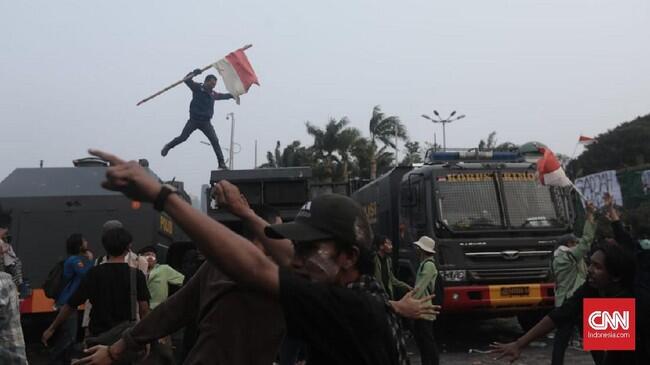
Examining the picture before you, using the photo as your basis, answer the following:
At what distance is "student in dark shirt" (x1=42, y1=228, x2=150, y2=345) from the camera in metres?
4.11

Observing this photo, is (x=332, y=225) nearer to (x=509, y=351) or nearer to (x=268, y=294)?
(x=268, y=294)

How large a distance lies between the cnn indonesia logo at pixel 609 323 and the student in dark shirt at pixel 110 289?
3.14 m

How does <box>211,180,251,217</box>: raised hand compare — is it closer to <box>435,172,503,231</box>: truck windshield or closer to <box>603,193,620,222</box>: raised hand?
<box>603,193,620,222</box>: raised hand

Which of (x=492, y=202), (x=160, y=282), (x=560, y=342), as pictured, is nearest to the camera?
(x=160, y=282)

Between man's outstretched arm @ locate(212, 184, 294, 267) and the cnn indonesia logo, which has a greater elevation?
man's outstretched arm @ locate(212, 184, 294, 267)

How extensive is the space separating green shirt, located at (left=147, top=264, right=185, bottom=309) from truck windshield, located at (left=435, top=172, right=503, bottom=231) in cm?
452

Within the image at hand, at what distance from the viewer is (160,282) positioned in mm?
5723

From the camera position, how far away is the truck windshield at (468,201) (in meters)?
8.91

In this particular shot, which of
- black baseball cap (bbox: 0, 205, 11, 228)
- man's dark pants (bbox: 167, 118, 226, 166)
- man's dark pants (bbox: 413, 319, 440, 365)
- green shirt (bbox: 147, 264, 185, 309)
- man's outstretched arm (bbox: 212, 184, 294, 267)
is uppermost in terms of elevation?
man's dark pants (bbox: 167, 118, 226, 166)

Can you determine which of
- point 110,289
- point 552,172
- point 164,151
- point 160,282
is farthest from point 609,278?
point 164,151

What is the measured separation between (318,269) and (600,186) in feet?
72.7

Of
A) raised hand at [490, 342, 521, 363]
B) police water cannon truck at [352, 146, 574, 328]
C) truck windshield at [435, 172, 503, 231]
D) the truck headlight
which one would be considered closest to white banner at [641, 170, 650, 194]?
police water cannon truck at [352, 146, 574, 328]

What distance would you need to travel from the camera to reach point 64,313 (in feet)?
14.5

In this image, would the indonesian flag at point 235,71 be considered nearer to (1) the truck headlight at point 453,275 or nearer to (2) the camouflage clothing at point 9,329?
(1) the truck headlight at point 453,275
